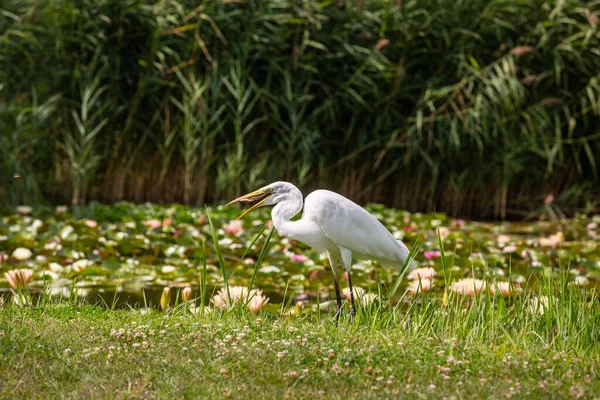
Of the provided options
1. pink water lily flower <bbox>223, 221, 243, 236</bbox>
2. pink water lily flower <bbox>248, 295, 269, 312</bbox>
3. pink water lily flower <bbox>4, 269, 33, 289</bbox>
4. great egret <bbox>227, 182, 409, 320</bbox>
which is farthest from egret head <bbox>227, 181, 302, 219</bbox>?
pink water lily flower <bbox>223, 221, 243, 236</bbox>

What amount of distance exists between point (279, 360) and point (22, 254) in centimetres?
281

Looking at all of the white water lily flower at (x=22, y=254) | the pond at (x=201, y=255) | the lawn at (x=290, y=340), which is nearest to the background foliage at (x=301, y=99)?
the pond at (x=201, y=255)

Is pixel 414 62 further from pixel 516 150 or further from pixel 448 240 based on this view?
pixel 448 240

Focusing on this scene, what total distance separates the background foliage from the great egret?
357 centimetres

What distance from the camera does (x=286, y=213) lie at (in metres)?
3.38

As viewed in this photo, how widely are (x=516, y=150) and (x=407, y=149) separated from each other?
94 centimetres

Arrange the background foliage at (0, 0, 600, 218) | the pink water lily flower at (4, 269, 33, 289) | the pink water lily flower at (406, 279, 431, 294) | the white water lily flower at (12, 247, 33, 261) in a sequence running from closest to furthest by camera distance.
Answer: the pink water lily flower at (406, 279, 431, 294) < the pink water lily flower at (4, 269, 33, 289) < the white water lily flower at (12, 247, 33, 261) < the background foliage at (0, 0, 600, 218)

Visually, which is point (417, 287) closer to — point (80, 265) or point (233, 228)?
point (80, 265)

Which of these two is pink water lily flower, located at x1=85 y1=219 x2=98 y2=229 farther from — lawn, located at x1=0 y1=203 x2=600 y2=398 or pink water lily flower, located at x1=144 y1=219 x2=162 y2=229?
lawn, located at x1=0 y1=203 x2=600 y2=398

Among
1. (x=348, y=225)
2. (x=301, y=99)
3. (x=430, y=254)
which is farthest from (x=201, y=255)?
(x=301, y=99)

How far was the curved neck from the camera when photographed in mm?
3367

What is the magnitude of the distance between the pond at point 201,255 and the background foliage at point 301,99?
66 cm

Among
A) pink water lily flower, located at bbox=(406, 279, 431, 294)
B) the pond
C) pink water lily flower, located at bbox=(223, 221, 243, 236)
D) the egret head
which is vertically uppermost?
the egret head

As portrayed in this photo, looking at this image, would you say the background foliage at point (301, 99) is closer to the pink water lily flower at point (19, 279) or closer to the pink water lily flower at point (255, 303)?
the pink water lily flower at point (19, 279)
